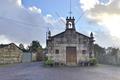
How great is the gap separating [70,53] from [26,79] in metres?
22.9

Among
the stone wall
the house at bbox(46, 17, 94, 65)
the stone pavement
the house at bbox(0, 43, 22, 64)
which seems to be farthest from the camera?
the house at bbox(0, 43, 22, 64)

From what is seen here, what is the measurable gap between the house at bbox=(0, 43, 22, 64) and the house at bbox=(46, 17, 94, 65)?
65.6ft

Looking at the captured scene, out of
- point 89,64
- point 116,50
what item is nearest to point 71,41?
point 89,64

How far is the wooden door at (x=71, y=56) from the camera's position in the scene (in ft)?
136

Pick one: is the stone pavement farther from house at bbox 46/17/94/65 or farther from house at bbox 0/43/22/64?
house at bbox 0/43/22/64

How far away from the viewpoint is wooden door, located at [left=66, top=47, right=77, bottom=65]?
136ft

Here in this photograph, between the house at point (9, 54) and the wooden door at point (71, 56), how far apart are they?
20.7m

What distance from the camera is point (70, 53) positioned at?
1641 inches

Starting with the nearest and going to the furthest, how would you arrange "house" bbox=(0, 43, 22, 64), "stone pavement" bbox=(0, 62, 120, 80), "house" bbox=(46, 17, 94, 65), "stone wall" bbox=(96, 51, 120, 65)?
"stone pavement" bbox=(0, 62, 120, 80)
"house" bbox=(46, 17, 94, 65)
"stone wall" bbox=(96, 51, 120, 65)
"house" bbox=(0, 43, 22, 64)

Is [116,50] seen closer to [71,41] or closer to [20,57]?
[71,41]

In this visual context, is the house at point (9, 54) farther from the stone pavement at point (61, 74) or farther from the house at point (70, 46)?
the stone pavement at point (61, 74)

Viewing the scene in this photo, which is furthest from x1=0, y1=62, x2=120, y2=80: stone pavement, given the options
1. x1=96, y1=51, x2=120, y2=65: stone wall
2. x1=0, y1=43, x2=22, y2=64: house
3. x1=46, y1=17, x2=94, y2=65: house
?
x1=0, y1=43, x2=22, y2=64: house

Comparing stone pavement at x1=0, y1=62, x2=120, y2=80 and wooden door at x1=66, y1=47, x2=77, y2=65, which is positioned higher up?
wooden door at x1=66, y1=47, x2=77, y2=65

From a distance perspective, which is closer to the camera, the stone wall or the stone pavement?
the stone pavement
